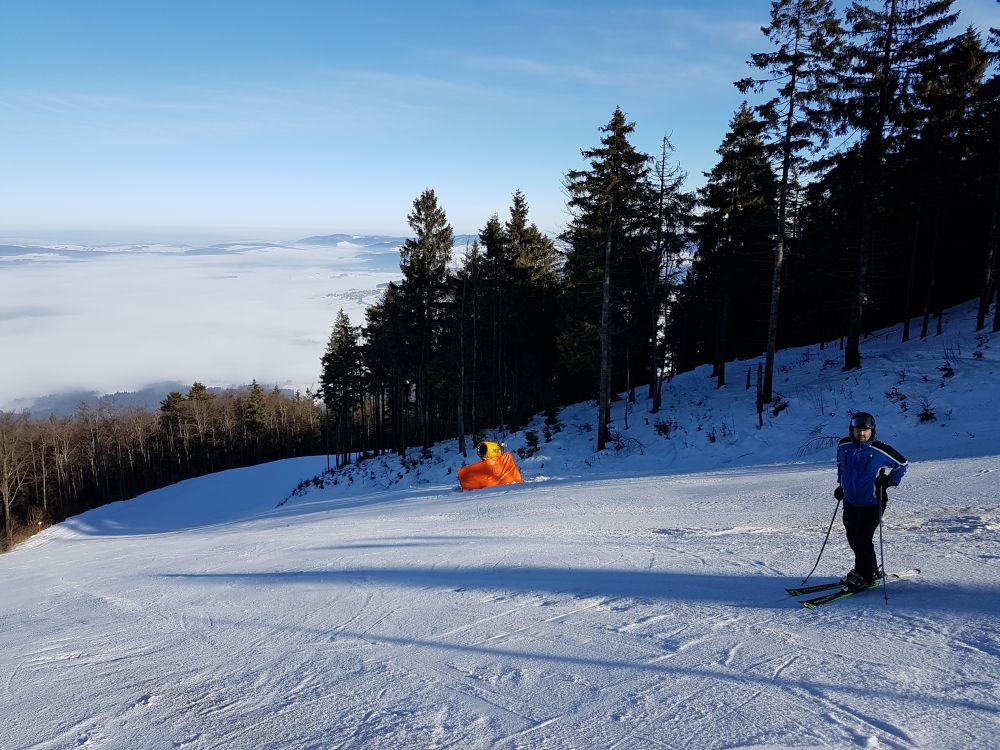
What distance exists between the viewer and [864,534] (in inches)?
227

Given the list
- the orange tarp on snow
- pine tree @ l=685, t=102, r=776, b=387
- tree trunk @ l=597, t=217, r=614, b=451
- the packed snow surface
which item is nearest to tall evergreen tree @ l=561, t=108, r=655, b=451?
tree trunk @ l=597, t=217, r=614, b=451

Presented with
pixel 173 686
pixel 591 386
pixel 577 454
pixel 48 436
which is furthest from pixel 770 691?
pixel 48 436

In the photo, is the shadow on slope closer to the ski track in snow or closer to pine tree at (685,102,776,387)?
the ski track in snow

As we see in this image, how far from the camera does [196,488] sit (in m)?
47.1

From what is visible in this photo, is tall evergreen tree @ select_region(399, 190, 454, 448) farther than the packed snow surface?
Yes

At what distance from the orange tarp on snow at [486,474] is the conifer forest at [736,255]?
624 centimetres

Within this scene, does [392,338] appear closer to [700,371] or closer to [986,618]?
[700,371]

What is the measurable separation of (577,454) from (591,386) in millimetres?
16615

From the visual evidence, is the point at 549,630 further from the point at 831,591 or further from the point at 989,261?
the point at 989,261

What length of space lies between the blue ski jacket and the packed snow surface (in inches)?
39.3

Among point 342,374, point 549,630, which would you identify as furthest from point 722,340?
point 342,374

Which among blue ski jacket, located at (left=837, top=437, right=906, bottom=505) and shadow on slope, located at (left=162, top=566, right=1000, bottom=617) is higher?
blue ski jacket, located at (left=837, top=437, right=906, bottom=505)

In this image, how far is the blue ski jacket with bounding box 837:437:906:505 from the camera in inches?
222

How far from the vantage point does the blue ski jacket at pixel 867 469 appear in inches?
222
